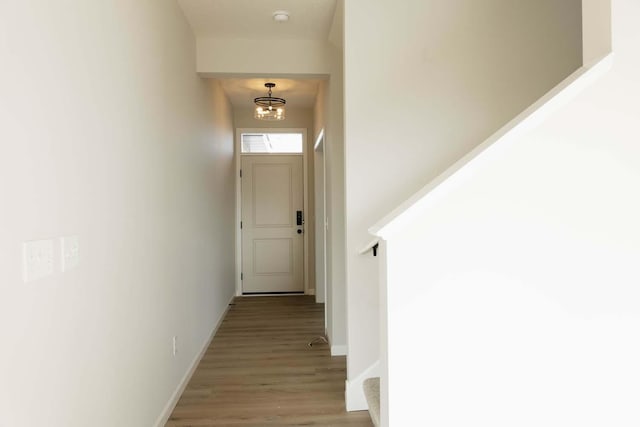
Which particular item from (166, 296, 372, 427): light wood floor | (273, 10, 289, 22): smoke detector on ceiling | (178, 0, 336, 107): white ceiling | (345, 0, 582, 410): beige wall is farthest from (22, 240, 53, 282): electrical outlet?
(273, 10, 289, 22): smoke detector on ceiling

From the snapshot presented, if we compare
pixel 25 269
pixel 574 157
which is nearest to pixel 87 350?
pixel 25 269

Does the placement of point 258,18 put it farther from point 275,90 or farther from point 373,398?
point 373,398

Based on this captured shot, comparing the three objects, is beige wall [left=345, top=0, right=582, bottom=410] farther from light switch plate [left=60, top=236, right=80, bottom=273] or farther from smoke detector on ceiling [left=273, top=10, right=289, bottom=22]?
light switch plate [left=60, top=236, right=80, bottom=273]

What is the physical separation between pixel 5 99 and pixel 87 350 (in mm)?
863

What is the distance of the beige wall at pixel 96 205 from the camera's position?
1.08 m

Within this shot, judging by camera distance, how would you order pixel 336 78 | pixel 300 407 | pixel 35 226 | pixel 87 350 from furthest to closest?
1. pixel 336 78
2. pixel 300 407
3. pixel 87 350
4. pixel 35 226

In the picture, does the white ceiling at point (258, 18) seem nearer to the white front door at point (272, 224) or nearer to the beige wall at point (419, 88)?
the beige wall at point (419, 88)

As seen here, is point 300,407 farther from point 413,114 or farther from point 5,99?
point 5,99

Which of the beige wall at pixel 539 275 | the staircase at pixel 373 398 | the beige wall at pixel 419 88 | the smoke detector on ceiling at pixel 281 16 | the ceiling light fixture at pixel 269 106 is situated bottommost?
the staircase at pixel 373 398

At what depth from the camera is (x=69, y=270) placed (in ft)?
4.41

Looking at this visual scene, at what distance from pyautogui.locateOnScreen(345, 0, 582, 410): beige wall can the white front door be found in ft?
10.9

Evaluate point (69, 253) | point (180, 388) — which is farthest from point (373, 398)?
point (180, 388)

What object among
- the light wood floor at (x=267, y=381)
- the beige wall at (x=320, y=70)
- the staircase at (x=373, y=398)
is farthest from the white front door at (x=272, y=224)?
the staircase at (x=373, y=398)

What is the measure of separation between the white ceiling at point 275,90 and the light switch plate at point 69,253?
123 inches
